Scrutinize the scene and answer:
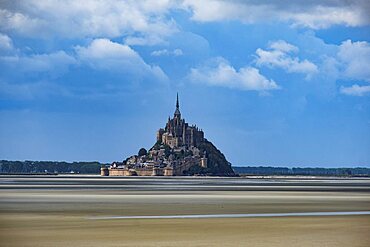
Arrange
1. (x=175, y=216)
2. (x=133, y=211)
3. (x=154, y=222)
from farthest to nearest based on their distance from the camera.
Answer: (x=133, y=211) < (x=175, y=216) < (x=154, y=222)

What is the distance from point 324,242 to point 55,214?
15.6m

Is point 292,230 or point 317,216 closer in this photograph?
point 292,230

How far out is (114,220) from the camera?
3375cm

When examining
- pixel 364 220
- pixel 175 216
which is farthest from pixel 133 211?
pixel 364 220

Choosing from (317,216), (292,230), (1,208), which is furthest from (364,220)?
(1,208)

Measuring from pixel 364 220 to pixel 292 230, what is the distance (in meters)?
6.53

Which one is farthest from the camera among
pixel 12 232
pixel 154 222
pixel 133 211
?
pixel 133 211

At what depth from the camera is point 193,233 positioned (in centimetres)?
2823

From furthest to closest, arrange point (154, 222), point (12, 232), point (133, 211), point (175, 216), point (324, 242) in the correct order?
1. point (133, 211)
2. point (175, 216)
3. point (154, 222)
4. point (12, 232)
5. point (324, 242)

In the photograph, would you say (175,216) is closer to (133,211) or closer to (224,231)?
(133,211)

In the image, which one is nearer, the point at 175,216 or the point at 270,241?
the point at 270,241

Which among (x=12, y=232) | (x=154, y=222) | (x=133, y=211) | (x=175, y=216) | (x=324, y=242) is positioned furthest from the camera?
(x=133, y=211)

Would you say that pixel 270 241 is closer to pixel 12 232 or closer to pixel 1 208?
pixel 12 232

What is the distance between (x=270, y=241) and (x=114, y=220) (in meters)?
9.69
